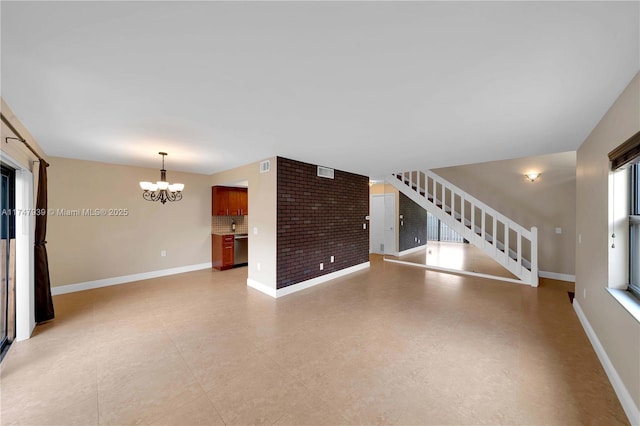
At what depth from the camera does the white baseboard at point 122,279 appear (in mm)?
4325

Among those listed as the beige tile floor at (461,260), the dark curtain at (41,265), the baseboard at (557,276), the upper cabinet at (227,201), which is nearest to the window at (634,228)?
the beige tile floor at (461,260)

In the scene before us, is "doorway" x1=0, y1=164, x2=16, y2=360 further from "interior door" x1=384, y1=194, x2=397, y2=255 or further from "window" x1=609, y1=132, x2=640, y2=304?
"interior door" x1=384, y1=194, x2=397, y2=255

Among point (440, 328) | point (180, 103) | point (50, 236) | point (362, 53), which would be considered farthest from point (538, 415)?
point (50, 236)

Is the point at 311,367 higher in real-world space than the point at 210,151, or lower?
lower

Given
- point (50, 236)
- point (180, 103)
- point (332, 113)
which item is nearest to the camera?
point (180, 103)

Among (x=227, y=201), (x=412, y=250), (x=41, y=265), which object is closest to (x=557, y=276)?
(x=412, y=250)

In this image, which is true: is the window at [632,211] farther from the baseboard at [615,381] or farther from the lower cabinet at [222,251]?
the lower cabinet at [222,251]

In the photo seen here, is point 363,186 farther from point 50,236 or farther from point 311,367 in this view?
point 50,236

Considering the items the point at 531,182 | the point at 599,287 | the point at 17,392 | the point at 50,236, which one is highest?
the point at 531,182

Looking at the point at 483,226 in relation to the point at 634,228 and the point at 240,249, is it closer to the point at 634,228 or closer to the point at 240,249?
the point at 634,228

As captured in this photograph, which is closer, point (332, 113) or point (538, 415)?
point (538, 415)

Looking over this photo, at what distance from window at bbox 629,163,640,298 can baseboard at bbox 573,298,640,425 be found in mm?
670

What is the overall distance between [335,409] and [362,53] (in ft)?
7.99

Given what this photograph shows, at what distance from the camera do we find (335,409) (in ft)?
5.83
